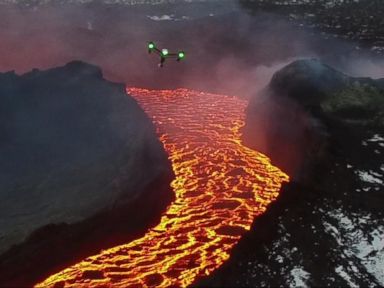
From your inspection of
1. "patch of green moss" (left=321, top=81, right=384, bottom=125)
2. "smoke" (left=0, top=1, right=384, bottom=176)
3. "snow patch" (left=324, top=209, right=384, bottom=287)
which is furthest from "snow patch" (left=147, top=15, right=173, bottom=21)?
"snow patch" (left=324, top=209, right=384, bottom=287)

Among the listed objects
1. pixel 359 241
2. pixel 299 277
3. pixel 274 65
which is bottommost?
pixel 274 65

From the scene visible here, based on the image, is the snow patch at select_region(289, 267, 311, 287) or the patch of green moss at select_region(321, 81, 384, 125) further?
the patch of green moss at select_region(321, 81, 384, 125)

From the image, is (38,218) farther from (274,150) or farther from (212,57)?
(212,57)

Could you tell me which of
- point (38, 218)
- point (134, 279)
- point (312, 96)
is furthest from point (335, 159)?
point (38, 218)

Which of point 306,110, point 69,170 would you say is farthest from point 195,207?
point 306,110

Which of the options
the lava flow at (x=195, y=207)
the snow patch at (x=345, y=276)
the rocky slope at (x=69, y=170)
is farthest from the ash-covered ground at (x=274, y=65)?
the rocky slope at (x=69, y=170)

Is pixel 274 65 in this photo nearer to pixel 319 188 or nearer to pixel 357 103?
pixel 357 103

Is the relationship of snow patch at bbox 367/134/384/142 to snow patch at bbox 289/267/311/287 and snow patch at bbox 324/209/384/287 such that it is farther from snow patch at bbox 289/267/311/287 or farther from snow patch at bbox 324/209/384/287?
snow patch at bbox 289/267/311/287
